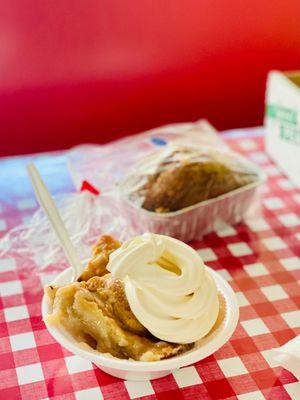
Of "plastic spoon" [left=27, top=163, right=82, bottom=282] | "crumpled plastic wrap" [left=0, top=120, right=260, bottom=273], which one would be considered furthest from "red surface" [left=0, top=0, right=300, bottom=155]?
"plastic spoon" [left=27, top=163, right=82, bottom=282]

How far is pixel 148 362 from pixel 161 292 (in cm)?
11

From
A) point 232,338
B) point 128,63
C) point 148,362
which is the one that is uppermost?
point 128,63

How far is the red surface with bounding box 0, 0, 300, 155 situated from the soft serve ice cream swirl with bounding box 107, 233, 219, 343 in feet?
3.48

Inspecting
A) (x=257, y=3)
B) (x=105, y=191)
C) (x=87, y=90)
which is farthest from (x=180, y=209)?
(x=257, y=3)

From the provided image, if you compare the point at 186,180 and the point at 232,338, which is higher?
the point at 186,180

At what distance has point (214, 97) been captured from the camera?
7.45 feet

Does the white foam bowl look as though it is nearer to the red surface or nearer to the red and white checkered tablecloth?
the red and white checkered tablecloth

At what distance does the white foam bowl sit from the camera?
1.05 m

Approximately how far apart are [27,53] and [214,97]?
2.07 feet

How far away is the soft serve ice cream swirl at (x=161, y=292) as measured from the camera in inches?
42.9

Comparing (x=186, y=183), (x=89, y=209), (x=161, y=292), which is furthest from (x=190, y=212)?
(x=161, y=292)

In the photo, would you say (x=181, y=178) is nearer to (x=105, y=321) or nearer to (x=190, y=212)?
(x=190, y=212)

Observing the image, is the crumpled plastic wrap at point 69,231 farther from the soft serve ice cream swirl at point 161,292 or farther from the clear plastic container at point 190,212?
the soft serve ice cream swirl at point 161,292

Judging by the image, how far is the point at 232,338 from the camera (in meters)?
1.26
